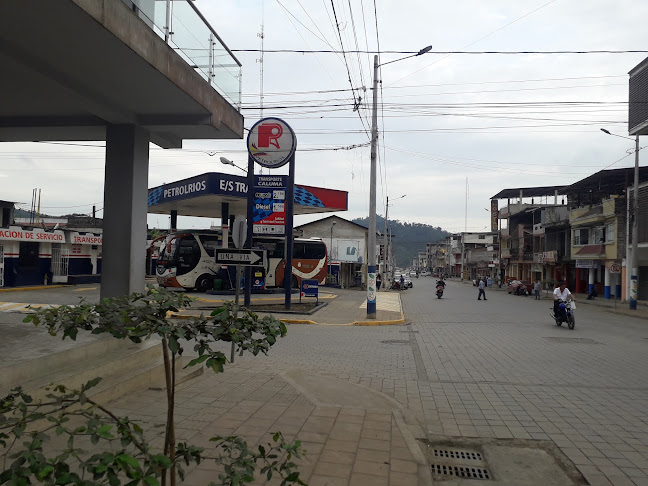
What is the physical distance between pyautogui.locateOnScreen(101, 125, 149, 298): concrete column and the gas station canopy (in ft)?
50.1

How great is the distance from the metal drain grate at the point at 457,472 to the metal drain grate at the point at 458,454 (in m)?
0.25

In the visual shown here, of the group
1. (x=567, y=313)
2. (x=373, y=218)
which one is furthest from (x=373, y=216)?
(x=567, y=313)

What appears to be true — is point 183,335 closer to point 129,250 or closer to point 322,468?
point 322,468

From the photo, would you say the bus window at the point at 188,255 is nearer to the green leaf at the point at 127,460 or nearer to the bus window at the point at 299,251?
the bus window at the point at 299,251

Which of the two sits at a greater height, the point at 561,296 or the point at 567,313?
the point at 561,296

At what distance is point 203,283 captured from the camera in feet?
86.5

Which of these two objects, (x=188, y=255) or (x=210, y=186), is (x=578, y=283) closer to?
(x=188, y=255)

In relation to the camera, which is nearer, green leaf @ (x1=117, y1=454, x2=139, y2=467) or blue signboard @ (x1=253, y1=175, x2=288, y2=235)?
green leaf @ (x1=117, y1=454, x2=139, y2=467)

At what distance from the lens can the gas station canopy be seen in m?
24.1

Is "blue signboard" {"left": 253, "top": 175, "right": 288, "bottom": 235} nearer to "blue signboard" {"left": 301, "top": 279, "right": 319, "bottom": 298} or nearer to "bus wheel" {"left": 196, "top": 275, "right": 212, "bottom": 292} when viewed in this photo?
"blue signboard" {"left": 301, "top": 279, "right": 319, "bottom": 298}

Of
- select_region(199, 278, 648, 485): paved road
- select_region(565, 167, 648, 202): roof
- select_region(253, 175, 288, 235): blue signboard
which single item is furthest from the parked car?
select_region(253, 175, 288, 235): blue signboard

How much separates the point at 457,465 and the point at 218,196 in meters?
21.7

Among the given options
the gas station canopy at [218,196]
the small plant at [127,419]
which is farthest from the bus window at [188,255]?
the small plant at [127,419]

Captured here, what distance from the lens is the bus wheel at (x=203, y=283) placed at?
26.3m
